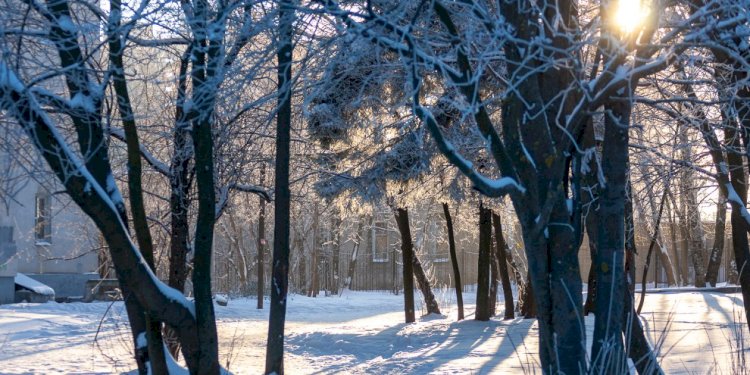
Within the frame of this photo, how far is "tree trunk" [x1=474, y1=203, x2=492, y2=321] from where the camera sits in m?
18.6

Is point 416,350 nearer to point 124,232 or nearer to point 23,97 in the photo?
point 124,232

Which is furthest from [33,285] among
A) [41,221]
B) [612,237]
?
[612,237]

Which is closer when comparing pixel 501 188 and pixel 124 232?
pixel 501 188

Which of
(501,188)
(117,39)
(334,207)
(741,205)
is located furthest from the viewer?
(334,207)

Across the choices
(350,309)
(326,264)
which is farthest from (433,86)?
(326,264)

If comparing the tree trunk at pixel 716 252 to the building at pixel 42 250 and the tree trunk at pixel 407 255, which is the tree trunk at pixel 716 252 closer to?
the tree trunk at pixel 407 255

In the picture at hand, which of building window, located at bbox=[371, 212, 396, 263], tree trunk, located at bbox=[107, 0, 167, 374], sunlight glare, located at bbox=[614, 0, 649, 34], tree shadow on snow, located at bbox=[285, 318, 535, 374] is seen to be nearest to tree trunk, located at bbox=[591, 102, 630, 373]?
sunlight glare, located at bbox=[614, 0, 649, 34]

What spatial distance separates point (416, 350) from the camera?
15125 millimetres

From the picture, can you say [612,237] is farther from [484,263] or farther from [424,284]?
[424,284]

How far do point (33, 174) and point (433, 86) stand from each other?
8.02m

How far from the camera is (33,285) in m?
24.6

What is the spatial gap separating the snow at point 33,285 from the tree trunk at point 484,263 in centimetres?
1297

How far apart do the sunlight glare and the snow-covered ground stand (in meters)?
4.50

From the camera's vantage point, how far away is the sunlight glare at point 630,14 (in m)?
5.34
